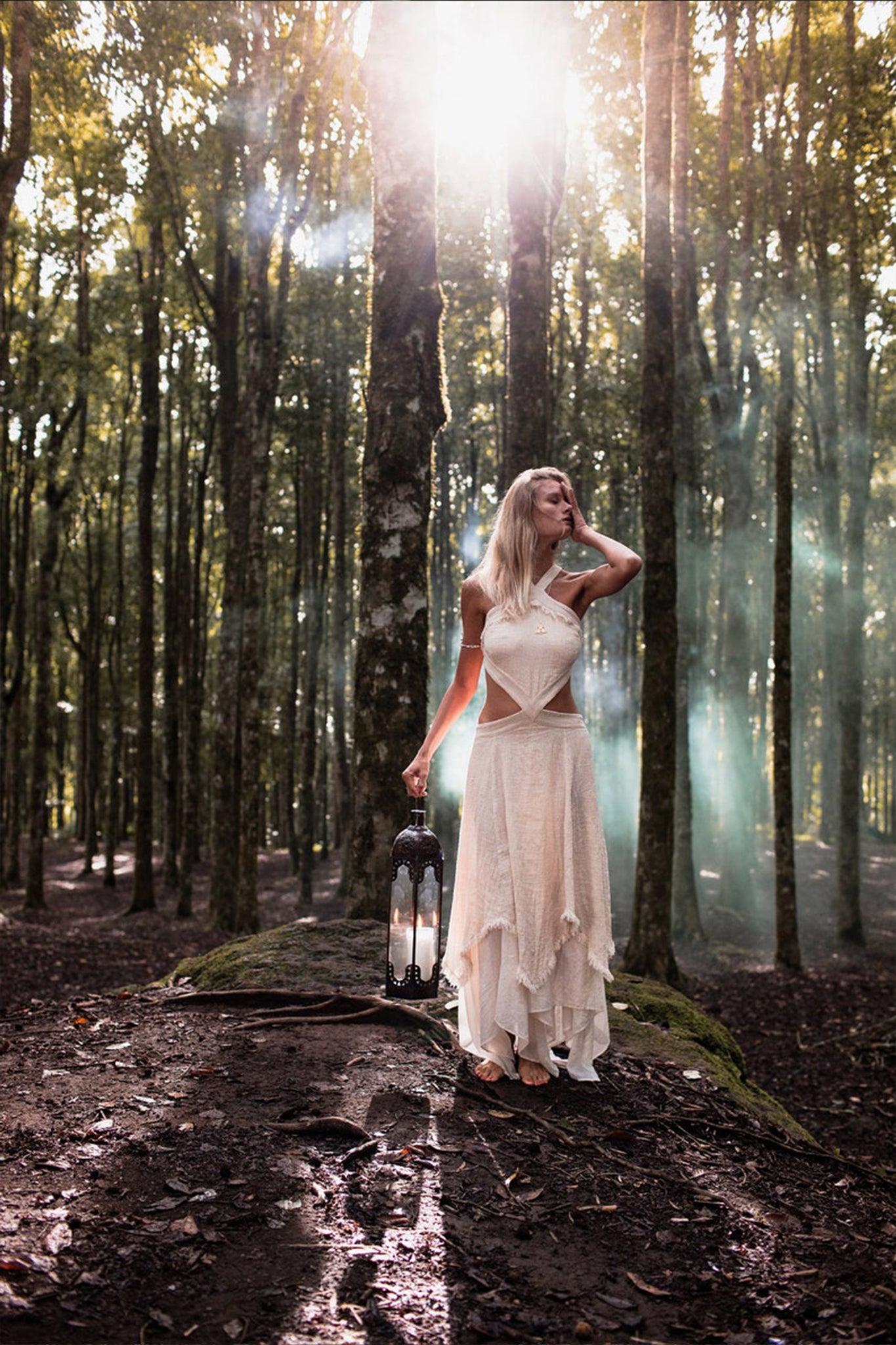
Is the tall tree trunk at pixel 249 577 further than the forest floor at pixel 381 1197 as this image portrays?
Yes

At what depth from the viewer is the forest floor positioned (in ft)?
8.73

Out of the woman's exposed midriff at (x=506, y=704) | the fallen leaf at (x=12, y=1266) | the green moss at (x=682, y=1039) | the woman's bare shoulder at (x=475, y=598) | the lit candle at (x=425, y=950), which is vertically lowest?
the green moss at (x=682, y=1039)

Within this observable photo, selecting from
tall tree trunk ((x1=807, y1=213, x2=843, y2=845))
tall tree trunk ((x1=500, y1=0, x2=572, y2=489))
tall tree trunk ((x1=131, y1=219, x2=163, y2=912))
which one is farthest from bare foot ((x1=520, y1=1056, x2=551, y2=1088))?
tall tree trunk ((x1=807, y1=213, x2=843, y2=845))

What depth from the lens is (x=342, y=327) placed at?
1930cm

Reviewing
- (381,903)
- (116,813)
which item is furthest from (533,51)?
(116,813)

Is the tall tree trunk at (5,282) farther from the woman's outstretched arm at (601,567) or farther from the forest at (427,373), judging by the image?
the woman's outstretched arm at (601,567)

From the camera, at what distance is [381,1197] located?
3275 mm

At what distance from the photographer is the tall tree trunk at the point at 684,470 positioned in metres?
11.6

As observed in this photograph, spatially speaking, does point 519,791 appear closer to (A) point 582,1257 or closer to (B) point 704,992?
(A) point 582,1257

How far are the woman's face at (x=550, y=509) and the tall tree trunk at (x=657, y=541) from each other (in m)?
5.76

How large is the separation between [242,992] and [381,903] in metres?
1.42

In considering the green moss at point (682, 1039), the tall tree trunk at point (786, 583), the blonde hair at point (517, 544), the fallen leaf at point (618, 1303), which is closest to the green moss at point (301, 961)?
the green moss at point (682, 1039)

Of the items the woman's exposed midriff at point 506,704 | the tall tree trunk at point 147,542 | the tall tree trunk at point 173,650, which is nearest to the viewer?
the woman's exposed midriff at point 506,704

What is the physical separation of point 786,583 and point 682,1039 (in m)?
8.01
